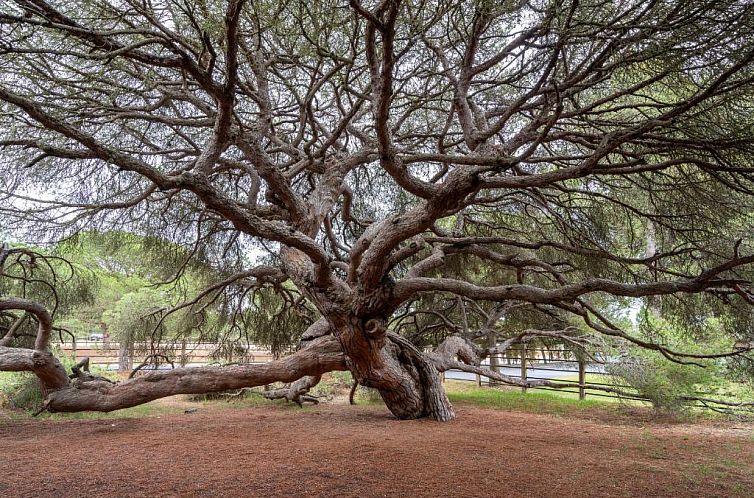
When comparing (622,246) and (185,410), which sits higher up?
(622,246)

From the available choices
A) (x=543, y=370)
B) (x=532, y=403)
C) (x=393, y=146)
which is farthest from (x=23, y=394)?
(x=543, y=370)

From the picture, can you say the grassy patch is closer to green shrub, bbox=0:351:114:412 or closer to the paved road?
the paved road

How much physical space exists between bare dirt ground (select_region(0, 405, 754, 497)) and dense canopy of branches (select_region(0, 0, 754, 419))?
62 centimetres

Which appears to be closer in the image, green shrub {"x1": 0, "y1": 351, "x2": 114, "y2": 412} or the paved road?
green shrub {"x1": 0, "y1": 351, "x2": 114, "y2": 412}

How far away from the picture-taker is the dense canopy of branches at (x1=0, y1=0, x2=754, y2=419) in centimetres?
311

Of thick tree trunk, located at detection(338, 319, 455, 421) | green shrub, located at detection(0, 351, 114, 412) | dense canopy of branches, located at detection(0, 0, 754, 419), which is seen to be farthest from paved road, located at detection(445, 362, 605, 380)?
green shrub, located at detection(0, 351, 114, 412)

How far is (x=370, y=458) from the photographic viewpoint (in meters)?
3.64

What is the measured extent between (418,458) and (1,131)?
507cm

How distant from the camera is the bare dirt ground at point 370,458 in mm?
2887

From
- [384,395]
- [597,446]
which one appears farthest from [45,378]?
[597,446]

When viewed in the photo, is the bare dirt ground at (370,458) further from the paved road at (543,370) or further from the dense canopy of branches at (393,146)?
the paved road at (543,370)

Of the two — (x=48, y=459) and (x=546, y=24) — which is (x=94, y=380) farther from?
(x=546, y=24)

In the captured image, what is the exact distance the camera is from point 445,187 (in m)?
3.64

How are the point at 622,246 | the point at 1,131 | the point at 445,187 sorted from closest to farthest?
1. the point at 445,187
2. the point at 1,131
3. the point at 622,246
